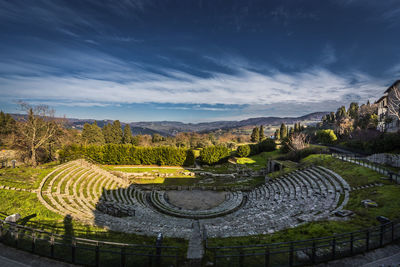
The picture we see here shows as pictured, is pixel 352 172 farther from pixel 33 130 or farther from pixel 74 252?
pixel 33 130

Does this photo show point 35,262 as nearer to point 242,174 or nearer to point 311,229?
→ point 311,229

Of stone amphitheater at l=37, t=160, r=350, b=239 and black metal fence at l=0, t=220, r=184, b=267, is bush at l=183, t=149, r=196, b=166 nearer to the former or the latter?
stone amphitheater at l=37, t=160, r=350, b=239

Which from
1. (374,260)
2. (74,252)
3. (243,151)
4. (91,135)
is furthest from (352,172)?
(91,135)

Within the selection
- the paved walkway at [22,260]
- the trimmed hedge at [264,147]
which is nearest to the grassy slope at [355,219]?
the paved walkway at [22,260]

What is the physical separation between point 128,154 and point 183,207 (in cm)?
2306

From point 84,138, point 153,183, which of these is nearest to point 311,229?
point 153,183

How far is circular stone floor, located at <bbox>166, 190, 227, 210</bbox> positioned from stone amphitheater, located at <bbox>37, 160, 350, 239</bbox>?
1.95 ft

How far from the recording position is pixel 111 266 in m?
6.90

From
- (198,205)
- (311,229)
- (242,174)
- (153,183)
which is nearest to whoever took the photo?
(311,229)

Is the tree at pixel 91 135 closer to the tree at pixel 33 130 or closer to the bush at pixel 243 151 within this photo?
the tree at pixel 33 130

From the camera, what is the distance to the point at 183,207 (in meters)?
21.6

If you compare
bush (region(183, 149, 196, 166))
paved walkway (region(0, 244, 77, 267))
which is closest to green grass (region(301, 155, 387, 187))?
paved walkway (region(0, 244, 77, 267))

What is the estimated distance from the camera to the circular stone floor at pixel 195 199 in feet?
72.6

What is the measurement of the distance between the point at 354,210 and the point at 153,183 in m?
25.2
